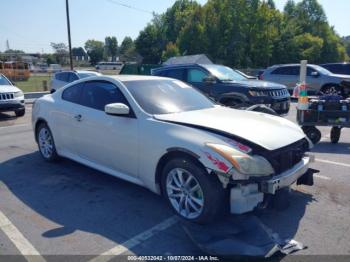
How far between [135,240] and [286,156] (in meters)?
1.86

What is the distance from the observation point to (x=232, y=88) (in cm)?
922

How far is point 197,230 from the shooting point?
3.71m

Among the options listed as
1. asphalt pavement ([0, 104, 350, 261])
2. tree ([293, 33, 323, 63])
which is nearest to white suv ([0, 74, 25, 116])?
asphalt pavement ([0, 104, 350, 261])

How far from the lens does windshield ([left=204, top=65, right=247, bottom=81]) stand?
384 inches

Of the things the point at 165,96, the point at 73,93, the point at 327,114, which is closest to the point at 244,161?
the point at 165,96

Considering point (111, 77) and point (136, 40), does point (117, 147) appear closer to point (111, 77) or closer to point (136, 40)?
point (111, 77)

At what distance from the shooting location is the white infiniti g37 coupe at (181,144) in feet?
11.9

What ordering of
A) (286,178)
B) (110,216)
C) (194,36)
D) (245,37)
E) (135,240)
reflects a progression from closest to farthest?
(135,240), (286,178), (110,216), (245,37), (194,36)

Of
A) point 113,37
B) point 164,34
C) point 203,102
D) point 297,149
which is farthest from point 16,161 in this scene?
point 113,37

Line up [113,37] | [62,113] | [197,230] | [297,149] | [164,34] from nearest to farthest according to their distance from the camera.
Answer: [197,230]
[297,149]
[62,113]
[164,34]
[113,37]

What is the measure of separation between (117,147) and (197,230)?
160 centimetres

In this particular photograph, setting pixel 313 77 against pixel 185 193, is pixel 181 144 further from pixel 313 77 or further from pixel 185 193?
pixel 313 77

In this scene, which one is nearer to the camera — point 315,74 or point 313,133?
point 313,133

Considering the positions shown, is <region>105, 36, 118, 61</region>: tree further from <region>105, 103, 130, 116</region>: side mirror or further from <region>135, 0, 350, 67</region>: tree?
<region>105, 103, 130, 116</region>: side mirror
